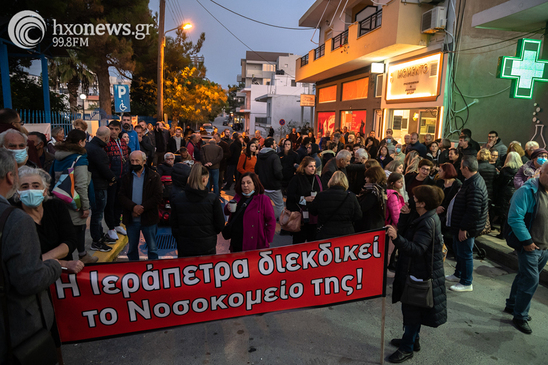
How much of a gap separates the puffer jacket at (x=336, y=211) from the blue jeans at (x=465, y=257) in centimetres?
174

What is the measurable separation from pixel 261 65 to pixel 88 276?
304ft

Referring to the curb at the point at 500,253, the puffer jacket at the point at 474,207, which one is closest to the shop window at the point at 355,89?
the curb at the point at 500,253

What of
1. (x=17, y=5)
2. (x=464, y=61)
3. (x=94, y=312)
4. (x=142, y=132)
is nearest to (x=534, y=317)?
(x=94, y=312)

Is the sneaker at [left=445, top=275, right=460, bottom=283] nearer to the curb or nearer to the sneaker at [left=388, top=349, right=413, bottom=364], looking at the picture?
the curb

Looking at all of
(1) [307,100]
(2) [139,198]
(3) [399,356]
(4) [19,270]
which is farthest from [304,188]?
(1) [307,100]

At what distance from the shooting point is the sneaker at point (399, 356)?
351cm

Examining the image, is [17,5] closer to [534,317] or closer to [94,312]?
[94,312]

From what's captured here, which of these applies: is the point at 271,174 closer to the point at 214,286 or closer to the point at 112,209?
the point at 112,209

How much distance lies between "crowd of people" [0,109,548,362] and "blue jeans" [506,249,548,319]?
0.04 ft

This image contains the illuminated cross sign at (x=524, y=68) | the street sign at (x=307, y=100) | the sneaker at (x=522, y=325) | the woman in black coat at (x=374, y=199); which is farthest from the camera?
the street sign at (x=307, y=100)

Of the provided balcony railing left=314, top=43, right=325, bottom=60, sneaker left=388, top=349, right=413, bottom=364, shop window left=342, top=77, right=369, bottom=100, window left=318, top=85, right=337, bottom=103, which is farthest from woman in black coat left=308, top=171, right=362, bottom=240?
window left=318, top=85, right=337, bottom=103

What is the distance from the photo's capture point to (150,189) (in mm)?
5180

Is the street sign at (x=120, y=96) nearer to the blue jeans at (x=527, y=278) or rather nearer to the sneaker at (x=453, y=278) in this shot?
the sneaker at (x=453, y=278)

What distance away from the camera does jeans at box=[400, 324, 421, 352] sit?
3.49 metres
